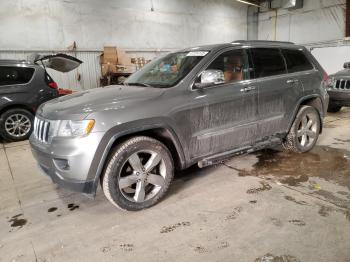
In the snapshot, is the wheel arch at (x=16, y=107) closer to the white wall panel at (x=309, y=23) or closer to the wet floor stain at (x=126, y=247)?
the wet floor stain at (x=126, y=247)

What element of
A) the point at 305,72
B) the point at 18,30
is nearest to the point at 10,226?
the point at 305,72

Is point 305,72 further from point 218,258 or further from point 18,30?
point 18,30

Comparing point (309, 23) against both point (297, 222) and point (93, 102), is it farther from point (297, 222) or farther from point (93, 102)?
point (93, 102)

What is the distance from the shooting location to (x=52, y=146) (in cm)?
258

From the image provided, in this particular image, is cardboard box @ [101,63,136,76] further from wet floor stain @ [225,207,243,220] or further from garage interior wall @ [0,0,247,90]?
wet floor stain @ [225,207,243,220]

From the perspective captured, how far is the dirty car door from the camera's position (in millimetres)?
3080

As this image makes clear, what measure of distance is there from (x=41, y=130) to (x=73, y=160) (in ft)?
2.02

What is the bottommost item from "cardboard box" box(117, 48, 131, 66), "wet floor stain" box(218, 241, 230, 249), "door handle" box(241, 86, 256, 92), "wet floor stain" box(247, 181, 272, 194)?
"wet floor stain" box(218, 241, 230, 249)

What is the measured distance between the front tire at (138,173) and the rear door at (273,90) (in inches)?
57.6

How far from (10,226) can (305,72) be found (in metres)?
4.11

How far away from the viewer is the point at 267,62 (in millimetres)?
3721

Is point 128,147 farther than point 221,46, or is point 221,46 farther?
point 221,46

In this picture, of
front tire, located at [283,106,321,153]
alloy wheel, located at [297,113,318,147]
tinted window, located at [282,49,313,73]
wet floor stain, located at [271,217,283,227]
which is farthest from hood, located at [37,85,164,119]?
alloy wheel, located at [297,113,318,147]

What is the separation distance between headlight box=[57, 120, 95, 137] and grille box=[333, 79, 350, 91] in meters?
6.21
